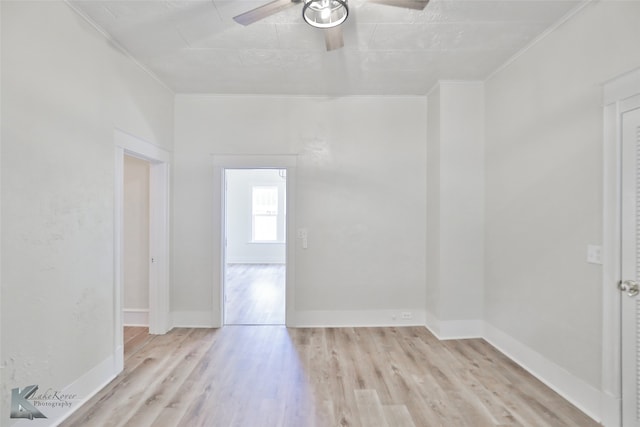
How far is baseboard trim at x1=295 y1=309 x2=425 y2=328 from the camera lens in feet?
12.0

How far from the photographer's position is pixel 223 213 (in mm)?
3668

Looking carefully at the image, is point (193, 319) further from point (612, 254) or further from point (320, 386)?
point (612, 254)

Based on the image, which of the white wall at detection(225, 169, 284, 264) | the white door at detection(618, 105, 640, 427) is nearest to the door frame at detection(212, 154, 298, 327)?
the white door at detection(618, 105, 640, 427)

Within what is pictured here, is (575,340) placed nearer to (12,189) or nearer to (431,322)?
(431,322)

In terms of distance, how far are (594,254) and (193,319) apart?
155 inches

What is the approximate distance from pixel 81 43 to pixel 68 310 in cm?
191

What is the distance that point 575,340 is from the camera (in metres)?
2.17

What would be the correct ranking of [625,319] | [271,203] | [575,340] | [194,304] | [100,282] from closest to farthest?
1. [625,319]
2. [575,340]
3. [100,282]
4. [194,304]
5. [271,203]

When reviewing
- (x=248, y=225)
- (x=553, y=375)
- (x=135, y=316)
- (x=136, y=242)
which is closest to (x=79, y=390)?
(x=135, y=316)

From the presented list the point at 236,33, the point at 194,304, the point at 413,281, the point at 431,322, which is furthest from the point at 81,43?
the point at 431,322

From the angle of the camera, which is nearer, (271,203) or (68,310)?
(68,310)

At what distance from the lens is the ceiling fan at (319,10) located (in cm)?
170
